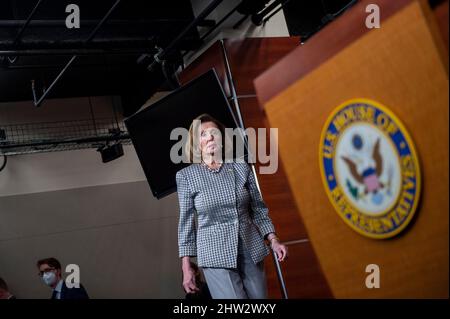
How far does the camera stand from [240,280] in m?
2.37

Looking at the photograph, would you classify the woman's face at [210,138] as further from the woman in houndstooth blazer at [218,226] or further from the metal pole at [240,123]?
the metal pole at [240,123]

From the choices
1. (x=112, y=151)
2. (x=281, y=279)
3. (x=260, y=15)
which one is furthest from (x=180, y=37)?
(x=112, y=151)

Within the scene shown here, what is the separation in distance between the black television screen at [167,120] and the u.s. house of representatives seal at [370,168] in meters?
2.40

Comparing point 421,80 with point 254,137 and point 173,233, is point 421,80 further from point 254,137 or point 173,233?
point 173,233

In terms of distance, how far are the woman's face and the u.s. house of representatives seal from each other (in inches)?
46.1

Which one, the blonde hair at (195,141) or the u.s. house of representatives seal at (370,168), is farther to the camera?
the blonde hair at (195,141)

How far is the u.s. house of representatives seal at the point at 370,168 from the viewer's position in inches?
42.5

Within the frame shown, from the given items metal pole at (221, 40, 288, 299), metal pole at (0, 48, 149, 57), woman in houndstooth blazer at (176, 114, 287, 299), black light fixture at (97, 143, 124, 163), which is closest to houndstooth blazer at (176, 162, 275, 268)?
woman in houndstooth blazer at (176, 114, 287, 299)

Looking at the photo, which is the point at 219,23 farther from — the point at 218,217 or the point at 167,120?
the point at 218,217

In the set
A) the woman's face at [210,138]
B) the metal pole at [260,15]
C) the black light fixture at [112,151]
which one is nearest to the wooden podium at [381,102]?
the woman's face at [210,138]

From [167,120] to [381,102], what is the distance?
2828 millimetres

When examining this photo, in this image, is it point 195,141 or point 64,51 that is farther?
point 64,51

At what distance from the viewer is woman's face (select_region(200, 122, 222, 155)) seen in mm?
2404

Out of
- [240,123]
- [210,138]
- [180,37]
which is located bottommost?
[210,138]
